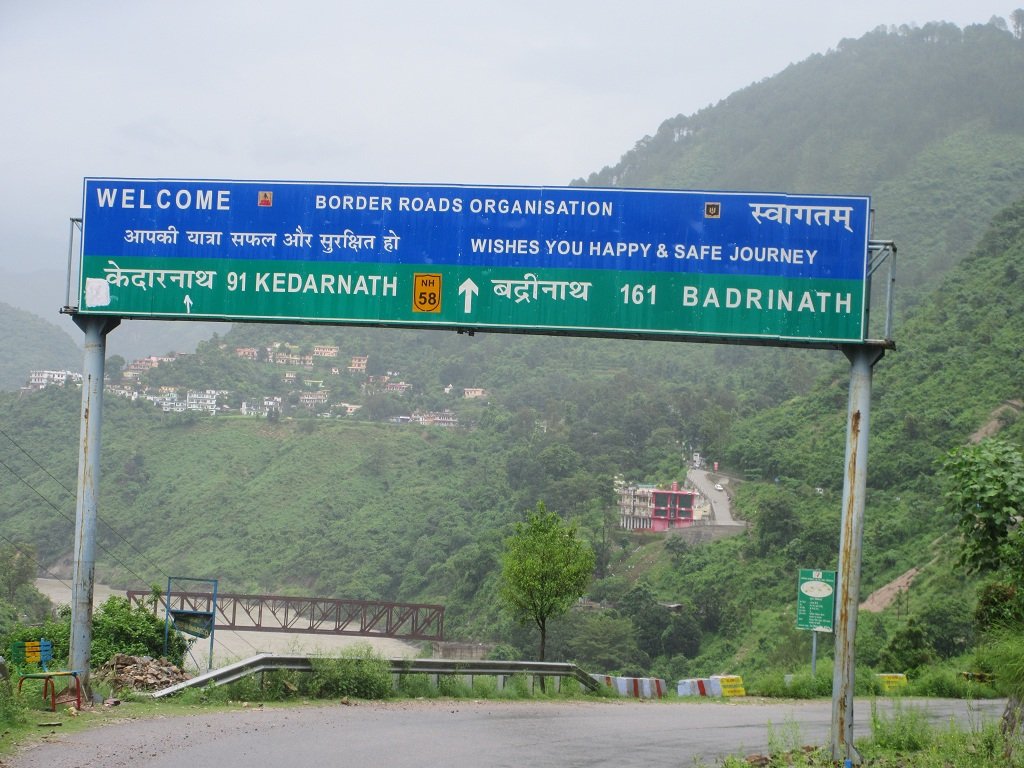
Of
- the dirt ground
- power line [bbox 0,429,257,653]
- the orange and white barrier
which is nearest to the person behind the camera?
the orange and white barrier

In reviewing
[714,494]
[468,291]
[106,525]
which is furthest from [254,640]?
[468,291]

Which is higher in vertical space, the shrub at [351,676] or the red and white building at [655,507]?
the red and white building at [655,507]

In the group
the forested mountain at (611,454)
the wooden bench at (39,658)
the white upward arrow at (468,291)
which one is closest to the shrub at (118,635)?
the wooden bench at (39,658)

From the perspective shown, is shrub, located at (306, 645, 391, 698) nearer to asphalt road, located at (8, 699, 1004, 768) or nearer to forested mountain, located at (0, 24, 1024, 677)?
asphalt road, located at (8, 699, 1004, 768)

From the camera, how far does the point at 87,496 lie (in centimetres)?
1330

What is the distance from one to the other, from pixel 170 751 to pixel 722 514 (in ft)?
218

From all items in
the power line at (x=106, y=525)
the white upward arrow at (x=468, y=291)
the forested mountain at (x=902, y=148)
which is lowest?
the power line at (x=106, y=525)

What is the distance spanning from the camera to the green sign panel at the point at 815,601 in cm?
2291

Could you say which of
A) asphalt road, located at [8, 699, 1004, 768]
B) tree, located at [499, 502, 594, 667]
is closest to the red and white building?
tree, located at [499, 502, 594, 667]

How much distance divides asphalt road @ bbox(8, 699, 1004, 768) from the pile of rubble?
1.45 meters

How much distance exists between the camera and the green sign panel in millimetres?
22906

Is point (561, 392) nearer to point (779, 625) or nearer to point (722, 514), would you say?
point (722, 514)

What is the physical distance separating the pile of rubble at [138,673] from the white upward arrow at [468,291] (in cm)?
593

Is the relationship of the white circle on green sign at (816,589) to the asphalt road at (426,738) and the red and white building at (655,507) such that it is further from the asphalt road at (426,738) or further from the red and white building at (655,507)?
the red and white building at (655,507)
